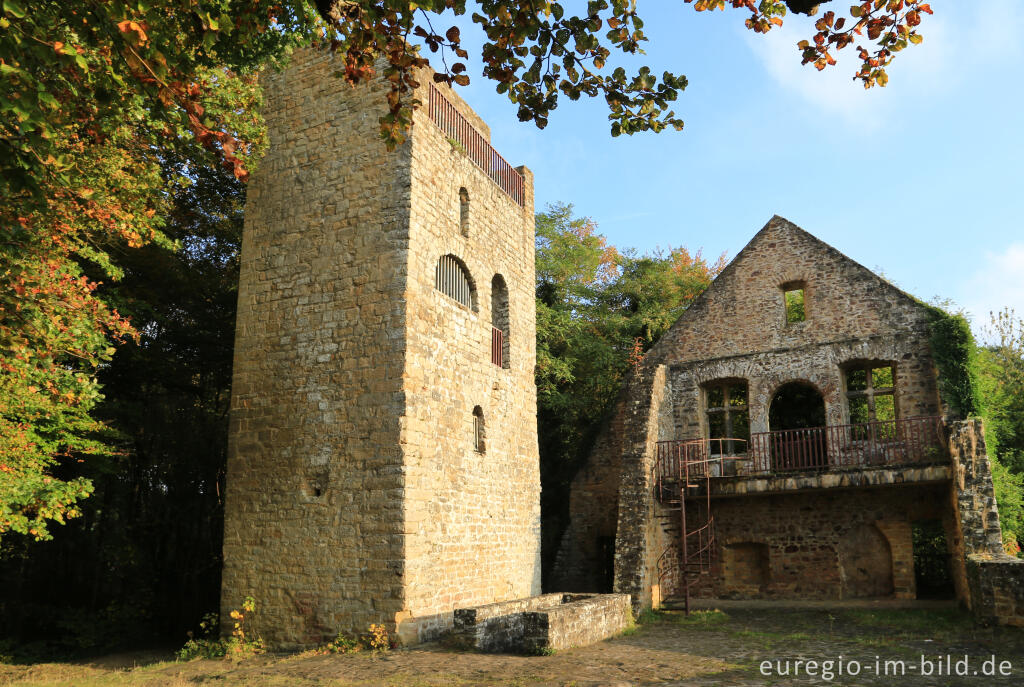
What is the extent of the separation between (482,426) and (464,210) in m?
3.62

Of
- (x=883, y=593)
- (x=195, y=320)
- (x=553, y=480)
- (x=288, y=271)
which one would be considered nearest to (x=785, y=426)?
(x=883, y=593)

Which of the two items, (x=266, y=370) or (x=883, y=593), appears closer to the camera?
(x=266, y=370)

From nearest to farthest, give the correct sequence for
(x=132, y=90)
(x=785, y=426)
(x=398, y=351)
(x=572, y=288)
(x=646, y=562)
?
(x=132, y=90) < (x=398, y=351) < (x=646, y=562) < (x=785, y=426) < (x=572, y=288)

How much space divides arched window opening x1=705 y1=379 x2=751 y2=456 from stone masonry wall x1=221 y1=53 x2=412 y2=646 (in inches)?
321

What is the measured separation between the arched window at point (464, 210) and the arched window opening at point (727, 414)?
22.9ft

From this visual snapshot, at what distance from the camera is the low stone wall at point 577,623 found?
28.9ft

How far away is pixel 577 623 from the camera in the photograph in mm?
9586

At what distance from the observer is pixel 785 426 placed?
17.1 metres

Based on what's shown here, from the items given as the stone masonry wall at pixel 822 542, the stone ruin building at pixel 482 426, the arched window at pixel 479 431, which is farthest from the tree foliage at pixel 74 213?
the stone masonry wall at pixel 822 542

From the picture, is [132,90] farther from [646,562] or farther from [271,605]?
[646,562]

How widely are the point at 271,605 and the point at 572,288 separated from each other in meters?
13.1

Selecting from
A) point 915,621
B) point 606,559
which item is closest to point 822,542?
point 915,621

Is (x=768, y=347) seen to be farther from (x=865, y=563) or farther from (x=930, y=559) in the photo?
(x=930, y=559)

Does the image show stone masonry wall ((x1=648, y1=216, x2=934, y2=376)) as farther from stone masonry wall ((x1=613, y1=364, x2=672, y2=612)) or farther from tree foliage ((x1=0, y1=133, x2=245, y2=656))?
tree foliage ((x1=0, y1=133, x2=245, y2=656))
